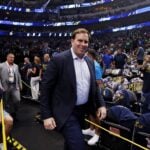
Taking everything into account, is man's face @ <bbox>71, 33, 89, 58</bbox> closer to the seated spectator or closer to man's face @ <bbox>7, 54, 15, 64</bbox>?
the seated spectator

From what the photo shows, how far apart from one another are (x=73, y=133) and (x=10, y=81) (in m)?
5.23

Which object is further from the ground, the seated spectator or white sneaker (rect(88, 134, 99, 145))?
the seated spectator

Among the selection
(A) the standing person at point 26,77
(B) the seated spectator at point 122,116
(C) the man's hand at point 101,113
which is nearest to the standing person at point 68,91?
(C) the man's hand at point 101,113

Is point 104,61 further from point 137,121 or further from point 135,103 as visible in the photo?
point 137,121

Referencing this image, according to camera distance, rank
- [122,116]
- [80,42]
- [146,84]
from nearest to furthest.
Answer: [80,42] < [122,116] < [146,84]

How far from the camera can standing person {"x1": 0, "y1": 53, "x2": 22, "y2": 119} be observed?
8484mm

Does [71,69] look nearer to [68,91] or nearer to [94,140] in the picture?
[68,91]

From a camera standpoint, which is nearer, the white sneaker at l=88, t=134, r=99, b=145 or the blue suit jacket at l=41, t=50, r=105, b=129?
the blue suit jacket at l=41, t=50, r=105, b=129

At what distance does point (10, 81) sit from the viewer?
8.60 m

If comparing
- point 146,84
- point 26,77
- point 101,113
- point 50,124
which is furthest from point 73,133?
point 26,77

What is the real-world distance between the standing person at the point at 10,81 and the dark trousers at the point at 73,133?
4.97 m

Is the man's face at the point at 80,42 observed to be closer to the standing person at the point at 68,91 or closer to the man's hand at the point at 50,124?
the standing person at the point at 68,91

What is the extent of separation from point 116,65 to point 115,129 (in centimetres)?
780

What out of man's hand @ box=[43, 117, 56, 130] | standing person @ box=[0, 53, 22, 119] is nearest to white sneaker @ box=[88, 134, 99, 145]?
man's hand @ box=[43, 117, 56, 130]
